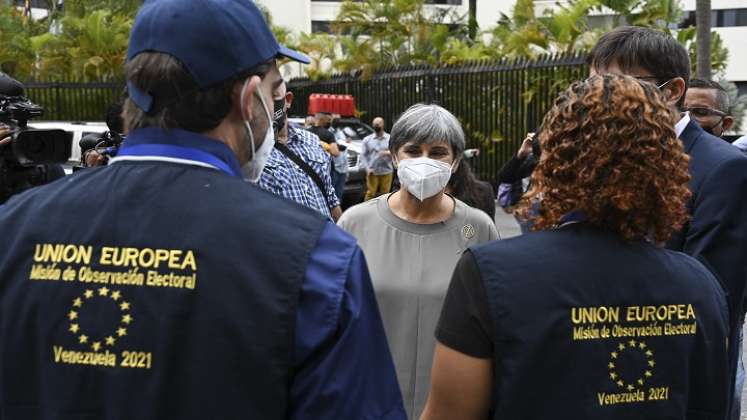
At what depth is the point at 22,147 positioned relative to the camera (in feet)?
15.8

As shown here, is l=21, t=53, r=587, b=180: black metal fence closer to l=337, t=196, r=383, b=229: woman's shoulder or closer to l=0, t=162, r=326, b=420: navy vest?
l=337, t=196, r=383, b=229: woman's shoulder

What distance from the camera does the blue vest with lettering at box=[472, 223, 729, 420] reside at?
6.69 ft

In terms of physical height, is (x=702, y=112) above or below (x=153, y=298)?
below

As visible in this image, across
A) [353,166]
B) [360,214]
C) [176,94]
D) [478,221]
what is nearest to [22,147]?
[360,214]

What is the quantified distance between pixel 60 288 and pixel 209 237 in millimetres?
316

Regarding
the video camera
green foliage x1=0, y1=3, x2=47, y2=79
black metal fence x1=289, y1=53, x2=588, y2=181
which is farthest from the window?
the video camera

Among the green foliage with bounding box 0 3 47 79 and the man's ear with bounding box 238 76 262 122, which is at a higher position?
the man's ear with bounding box 238 76 262 122

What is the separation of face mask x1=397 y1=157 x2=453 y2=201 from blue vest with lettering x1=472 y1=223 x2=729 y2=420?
5.62 ft

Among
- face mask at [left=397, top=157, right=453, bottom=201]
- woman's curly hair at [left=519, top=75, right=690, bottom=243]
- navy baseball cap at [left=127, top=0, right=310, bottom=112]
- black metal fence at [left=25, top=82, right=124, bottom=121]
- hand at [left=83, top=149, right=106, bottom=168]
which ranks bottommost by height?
black metal fence at [left=25, top=82, right=124, bottom=121]

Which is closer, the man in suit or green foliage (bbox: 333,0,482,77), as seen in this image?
the man in suit

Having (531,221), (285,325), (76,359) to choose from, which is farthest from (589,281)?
(76,359)

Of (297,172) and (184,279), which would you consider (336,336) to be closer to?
(184,279)

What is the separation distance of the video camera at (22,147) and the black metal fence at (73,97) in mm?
19879

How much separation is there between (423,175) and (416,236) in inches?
11.5
